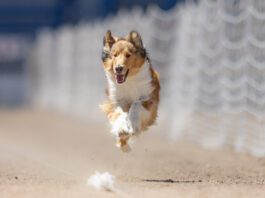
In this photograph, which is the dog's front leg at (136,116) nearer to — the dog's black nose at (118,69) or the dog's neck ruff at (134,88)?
the dog's neck ruff at (134,88)

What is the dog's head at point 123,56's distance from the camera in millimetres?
7652

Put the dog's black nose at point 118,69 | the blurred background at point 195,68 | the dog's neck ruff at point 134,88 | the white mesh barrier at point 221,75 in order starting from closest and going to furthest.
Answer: the dog's black nose at point 118,69 → the dog's neck ruff at point 134,88 → the white mesh barrier at point 221,75 → the blurred background at point 195,68

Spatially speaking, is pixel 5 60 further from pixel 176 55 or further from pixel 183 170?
pixel 183 170

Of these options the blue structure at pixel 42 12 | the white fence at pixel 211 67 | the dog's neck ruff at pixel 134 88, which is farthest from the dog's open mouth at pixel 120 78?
the blue structure at pixel 42 12

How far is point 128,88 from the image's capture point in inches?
313

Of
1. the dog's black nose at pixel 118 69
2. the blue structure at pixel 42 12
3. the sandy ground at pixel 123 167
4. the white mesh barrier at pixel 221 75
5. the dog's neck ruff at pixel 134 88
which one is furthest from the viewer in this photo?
the blue structure at pixel 42 12

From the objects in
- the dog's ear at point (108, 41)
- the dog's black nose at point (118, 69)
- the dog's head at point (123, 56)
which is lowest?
the dog's black nose at point (118, 69)

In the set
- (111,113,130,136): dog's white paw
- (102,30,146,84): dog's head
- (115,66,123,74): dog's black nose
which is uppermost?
(102,30,146,84): dog's head

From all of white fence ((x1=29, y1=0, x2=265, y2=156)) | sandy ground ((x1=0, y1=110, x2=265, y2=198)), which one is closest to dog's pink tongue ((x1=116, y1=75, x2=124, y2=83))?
sandy ground ((x1=0, y1=110, x2=265, y2=198))

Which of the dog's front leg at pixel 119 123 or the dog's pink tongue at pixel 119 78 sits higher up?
the dog's pink tongue at pixel 119 78

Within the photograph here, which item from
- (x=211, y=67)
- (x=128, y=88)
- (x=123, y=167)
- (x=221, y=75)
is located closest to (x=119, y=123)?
(x=128, y=88)

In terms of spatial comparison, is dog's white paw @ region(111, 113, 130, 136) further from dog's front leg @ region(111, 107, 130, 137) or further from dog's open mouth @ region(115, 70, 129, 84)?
dog's open mouth @ region(115, 70, 129, 84)

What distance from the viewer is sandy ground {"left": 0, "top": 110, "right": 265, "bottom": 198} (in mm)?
6719

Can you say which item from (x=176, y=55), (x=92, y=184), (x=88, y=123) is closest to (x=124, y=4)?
(x=88, y=123)
